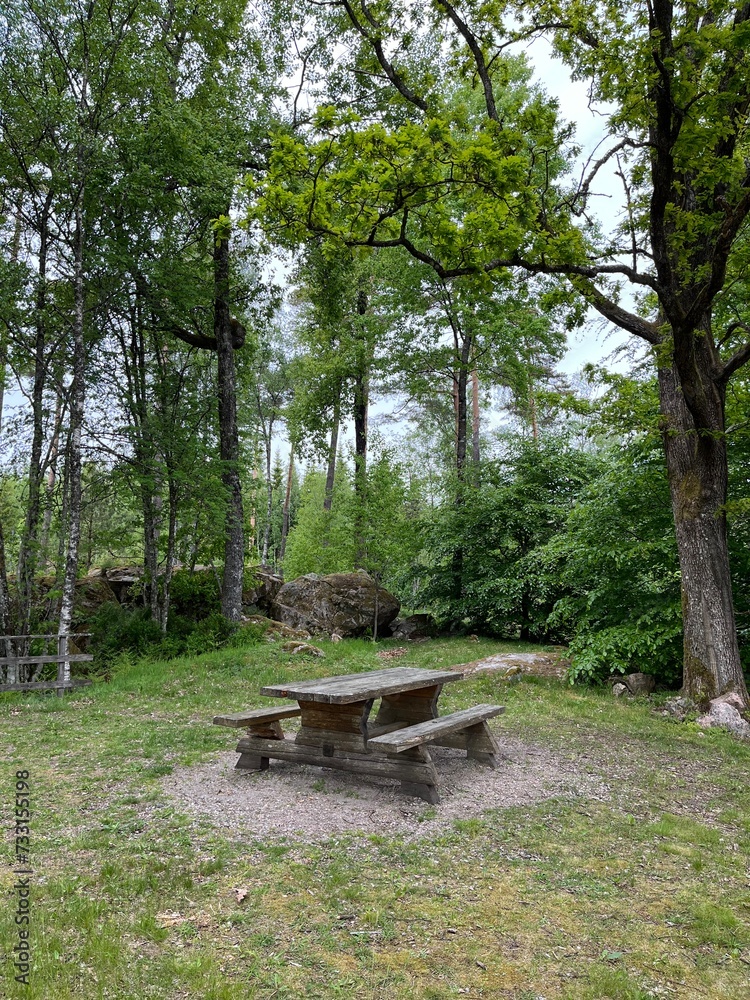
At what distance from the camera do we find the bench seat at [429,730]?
461cm

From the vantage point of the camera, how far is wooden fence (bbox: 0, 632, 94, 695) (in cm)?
935

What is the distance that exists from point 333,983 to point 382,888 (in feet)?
2.89

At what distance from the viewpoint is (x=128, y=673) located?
35.1 ft

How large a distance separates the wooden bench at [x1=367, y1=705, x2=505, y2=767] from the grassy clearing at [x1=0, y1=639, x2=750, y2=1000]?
0.69 meters

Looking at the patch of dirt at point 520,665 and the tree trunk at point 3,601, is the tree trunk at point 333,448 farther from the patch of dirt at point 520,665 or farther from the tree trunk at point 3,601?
the tree trunk at point 3,601

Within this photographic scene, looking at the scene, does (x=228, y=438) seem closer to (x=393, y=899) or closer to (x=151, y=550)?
(x=151, y=550)

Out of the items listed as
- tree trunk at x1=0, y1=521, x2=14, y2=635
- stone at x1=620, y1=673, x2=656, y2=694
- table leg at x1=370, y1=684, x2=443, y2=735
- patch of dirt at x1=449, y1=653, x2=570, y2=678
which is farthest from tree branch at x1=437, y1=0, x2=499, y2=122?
tree trunk at x1=0, y1=521, x2=14, y2=635

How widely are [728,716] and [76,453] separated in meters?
9.91

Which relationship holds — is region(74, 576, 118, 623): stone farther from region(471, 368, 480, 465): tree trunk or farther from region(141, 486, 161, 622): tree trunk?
region(471, 368, 480, 465): tree trunk

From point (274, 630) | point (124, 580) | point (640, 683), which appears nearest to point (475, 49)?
point (640, 683)

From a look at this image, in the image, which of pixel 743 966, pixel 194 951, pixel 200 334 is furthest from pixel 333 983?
pixel 200 334

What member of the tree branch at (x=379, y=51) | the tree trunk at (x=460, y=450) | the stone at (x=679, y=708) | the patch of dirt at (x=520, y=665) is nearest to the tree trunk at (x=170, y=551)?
the patch of dirt at (x=520, y=665)

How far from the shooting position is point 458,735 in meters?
6.18

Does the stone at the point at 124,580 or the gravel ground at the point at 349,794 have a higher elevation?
the stone at the point at 124,580
